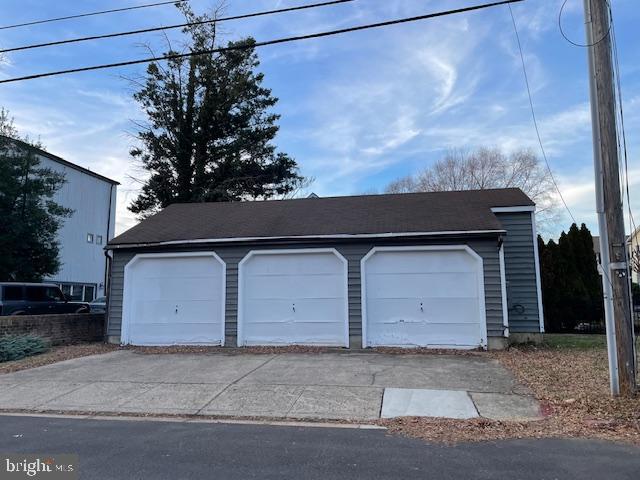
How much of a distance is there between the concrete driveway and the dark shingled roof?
338cm

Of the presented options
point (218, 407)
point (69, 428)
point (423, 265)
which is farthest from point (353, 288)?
point (69, 428)

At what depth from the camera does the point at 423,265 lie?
39.9 ft

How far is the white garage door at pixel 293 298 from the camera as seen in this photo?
490 inches

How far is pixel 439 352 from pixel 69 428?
26.2 ft

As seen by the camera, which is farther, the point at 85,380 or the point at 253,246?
the point at 253,246

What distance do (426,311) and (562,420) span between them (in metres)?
5.99

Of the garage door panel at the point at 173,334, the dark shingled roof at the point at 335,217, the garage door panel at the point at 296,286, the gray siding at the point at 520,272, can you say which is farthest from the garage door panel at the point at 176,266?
the gray siding at the point at 520,272

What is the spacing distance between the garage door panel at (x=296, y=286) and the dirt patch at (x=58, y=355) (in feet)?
13.2

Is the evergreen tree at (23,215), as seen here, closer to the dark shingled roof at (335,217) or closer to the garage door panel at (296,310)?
the dark shingled roof at (335,217)

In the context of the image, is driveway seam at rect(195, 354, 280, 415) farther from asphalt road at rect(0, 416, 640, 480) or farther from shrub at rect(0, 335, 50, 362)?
shrub at rect(0, 335, 50, 362)

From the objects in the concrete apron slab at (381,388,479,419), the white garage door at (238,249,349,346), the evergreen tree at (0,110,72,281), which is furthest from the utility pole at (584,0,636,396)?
the evergreen tree at (0,110,72,281)

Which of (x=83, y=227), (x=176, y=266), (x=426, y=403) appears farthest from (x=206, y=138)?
(x=426, y=403)

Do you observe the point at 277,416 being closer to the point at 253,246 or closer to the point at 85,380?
the point at 85,380

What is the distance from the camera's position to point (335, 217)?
14.1m
